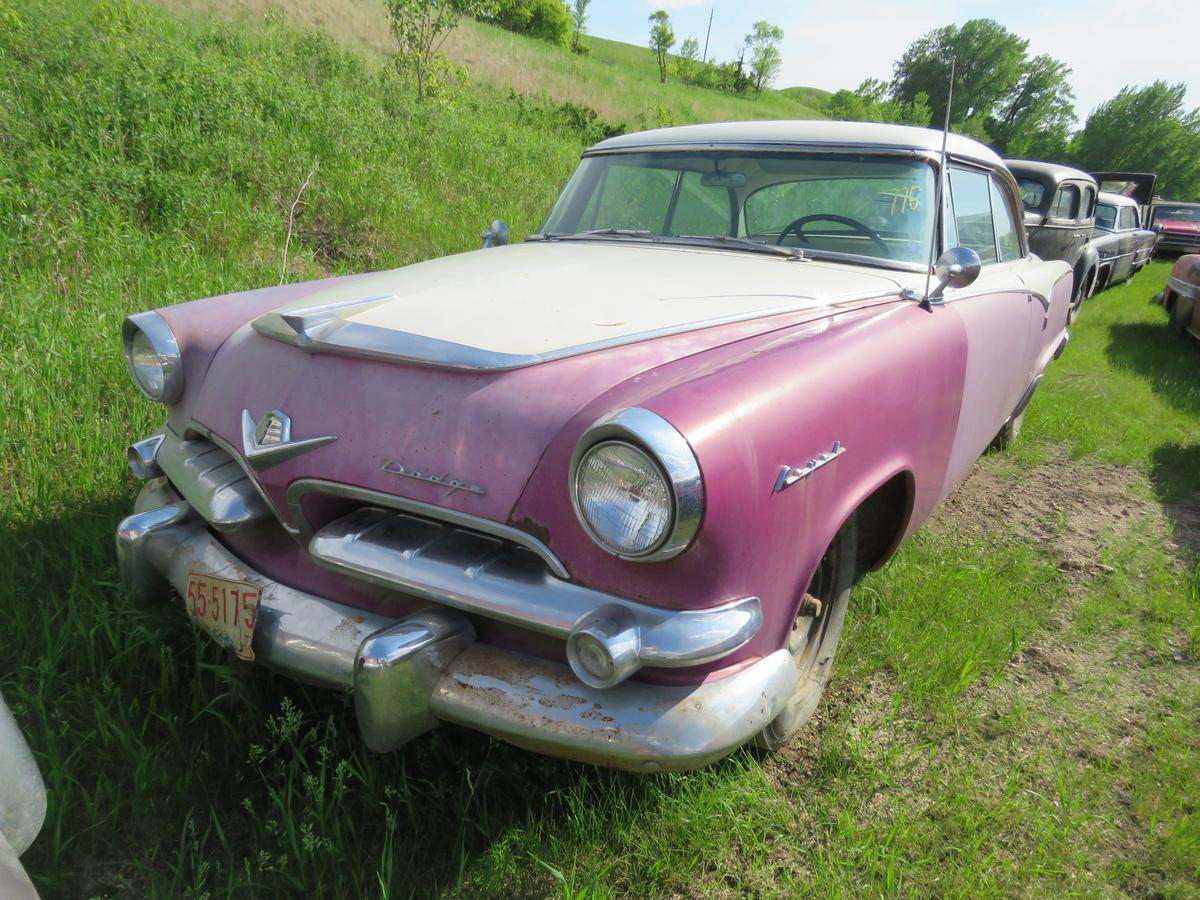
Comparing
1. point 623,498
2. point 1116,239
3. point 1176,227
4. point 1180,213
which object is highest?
point 1180,213

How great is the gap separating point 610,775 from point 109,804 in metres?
1.08

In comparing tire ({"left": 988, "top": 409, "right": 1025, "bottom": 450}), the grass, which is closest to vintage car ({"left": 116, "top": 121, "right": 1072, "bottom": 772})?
the grass

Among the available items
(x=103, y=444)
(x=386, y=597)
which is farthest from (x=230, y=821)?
(x=103, y=444)

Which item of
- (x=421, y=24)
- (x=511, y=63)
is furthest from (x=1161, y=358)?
(x=511, y=63)

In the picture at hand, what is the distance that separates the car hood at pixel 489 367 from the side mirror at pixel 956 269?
0.49 feet

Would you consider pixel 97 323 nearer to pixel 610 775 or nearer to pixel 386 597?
pixel 386 597

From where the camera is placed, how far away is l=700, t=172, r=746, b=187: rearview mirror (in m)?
2.75

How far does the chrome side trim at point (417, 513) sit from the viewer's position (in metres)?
1.42

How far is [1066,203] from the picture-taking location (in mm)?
7535

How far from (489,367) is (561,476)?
0.31 metres

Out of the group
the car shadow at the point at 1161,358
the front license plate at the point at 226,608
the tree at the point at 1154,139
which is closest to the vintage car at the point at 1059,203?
the car shadow at the point at 1161,358

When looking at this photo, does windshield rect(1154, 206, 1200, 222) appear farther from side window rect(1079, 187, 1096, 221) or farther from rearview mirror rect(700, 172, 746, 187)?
rearview mirror rect(700, 172, 746, 187)

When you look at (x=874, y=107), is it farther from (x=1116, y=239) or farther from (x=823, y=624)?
(x=823, y=624)

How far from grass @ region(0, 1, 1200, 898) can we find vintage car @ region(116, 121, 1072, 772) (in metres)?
0.25
